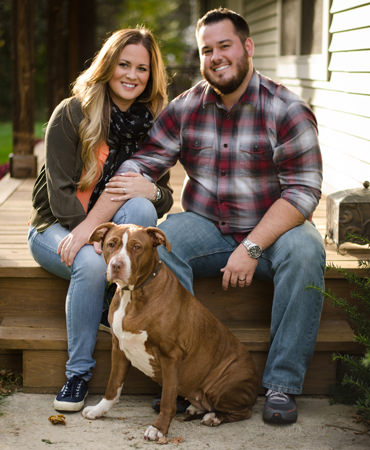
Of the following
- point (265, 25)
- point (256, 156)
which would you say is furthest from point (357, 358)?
point (265, 25)

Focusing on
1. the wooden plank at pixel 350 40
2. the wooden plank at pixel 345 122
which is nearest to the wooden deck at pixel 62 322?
the wooden plank at pixel 345 122

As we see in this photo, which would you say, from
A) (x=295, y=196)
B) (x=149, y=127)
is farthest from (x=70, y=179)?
(x=295, y=196)

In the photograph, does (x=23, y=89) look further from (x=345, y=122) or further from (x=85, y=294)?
(x=85, y=294)

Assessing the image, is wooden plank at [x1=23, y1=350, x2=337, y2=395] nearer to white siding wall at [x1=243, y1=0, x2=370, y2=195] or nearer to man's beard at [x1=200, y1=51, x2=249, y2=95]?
man's beard at [x1=200, y1=51, x2=249, y2=95]

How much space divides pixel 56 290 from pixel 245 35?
1634 millimetres

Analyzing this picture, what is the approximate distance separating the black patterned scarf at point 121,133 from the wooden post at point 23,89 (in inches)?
136

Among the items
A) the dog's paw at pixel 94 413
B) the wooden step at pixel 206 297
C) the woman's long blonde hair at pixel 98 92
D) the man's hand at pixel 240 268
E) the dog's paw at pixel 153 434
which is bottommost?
the dog's paw at pixel 94 413

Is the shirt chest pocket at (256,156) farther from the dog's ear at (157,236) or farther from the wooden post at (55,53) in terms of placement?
the wooden post at (55,53)

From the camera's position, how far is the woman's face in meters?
3.42

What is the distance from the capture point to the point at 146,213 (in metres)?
3.34

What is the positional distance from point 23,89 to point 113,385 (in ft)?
14.6

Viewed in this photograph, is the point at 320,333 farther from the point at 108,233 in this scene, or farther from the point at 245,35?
the point at 245,35

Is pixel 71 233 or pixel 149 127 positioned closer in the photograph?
pixel 71 233

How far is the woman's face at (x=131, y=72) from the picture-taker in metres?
3.42
